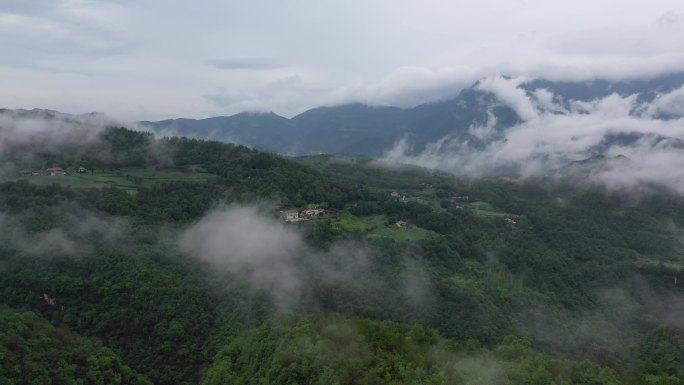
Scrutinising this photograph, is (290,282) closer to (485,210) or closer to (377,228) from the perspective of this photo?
(377,228)

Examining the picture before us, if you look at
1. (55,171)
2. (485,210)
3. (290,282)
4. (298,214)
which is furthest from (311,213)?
(485,210)

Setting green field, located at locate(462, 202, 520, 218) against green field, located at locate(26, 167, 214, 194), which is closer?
green field, located at locate(26, 167, 214, 194)

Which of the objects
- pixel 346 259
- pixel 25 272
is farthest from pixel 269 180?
pixel 25 272

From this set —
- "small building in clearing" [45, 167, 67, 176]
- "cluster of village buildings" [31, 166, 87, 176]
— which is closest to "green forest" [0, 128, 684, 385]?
"cluster of village buildings" [31, 166, 87, 176]

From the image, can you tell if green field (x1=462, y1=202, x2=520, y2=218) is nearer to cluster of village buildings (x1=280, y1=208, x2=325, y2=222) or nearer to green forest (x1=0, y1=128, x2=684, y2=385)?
green forest (x1=0, y1=128, x2=684, y2=385)

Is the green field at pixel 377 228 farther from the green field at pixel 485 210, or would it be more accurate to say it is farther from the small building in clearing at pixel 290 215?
the green field at pixel 485 210

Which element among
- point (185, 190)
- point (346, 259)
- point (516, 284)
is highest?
point (185, 190)

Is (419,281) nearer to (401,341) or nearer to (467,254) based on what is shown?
(467,254)
